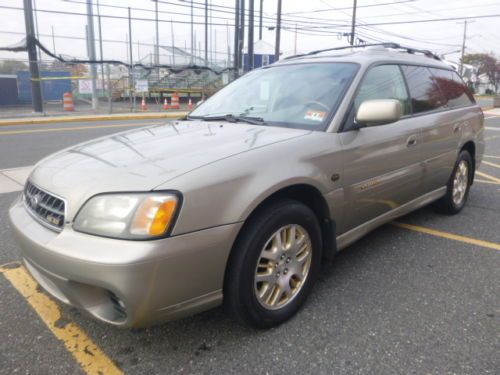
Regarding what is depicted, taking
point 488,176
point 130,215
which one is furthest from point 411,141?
point 488,176

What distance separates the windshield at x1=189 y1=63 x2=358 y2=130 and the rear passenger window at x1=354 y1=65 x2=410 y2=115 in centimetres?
14

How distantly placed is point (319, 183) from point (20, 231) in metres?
1.68

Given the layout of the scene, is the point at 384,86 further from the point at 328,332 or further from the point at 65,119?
the point at 65,119

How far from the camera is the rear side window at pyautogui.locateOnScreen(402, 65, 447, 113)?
12.0 feet

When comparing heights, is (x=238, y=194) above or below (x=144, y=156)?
below

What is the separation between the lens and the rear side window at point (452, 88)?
416 centimetres

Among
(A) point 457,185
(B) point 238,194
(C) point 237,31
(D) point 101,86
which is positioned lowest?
(A) point 457,185

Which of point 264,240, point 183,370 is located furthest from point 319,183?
point 183,370

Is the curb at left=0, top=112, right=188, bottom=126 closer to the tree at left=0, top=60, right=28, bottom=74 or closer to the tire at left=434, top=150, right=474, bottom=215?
the tree at left=0, top=60, right=28, bottom=74

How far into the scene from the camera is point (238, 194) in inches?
83.3

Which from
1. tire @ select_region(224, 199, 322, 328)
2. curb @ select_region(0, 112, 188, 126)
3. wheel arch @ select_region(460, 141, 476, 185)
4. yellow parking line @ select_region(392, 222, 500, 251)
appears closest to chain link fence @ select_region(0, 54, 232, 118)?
curb @ select_region(0, 112, 188, 126)

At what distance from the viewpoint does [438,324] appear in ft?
8.11

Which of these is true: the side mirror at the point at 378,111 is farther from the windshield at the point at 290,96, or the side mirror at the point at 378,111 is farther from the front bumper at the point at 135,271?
the front bumper at the point at 135,271

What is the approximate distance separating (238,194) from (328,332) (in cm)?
96
